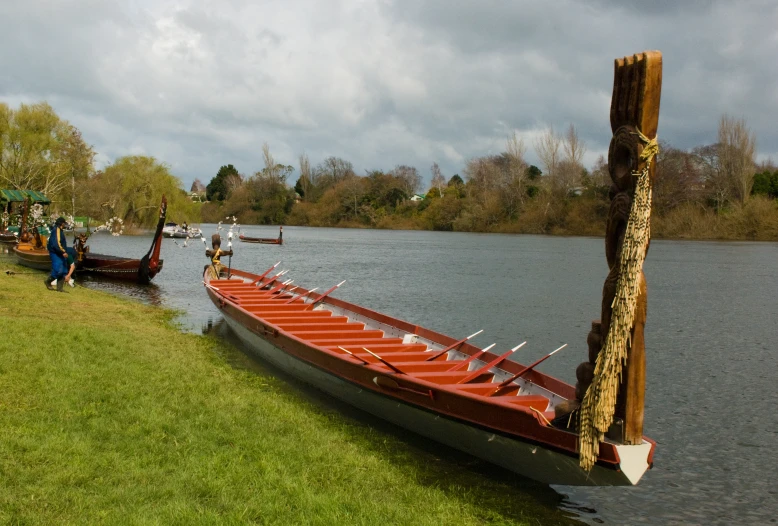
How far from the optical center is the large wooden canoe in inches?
260

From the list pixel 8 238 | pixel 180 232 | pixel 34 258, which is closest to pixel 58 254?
pixel 34 258

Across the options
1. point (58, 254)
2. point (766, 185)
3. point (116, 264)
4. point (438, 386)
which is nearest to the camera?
point (438, 386)

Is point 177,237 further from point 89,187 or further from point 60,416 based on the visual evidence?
point 60,416

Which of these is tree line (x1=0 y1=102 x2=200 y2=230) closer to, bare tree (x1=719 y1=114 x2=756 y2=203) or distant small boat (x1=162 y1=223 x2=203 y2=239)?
distant small boat (x1=162 y1=223 x2=203 y2=239)

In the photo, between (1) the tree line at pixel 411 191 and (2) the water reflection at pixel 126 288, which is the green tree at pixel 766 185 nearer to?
(1) the tree line at pixel 411 191

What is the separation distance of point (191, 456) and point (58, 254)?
43.7 ft

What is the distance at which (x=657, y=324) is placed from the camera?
67.9 ft

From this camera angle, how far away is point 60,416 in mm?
7109

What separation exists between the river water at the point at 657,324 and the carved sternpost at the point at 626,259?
6.33ft

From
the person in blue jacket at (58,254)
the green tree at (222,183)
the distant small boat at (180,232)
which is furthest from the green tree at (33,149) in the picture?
the green tree at (222,183)

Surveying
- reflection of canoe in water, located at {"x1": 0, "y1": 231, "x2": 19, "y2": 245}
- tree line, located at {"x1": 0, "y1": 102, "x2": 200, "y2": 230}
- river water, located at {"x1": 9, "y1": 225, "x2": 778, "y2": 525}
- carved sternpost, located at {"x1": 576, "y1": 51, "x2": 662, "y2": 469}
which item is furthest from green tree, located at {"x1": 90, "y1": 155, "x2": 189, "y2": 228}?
carved sternpost, located at {"x1": 576, "y1": 51, "x2": 662, "y2": 469}

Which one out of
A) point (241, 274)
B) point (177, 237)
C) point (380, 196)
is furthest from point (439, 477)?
point (380, 196)

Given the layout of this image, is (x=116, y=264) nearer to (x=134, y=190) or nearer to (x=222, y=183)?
(x=134, y=190)

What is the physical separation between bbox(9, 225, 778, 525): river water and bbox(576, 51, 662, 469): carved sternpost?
193cm
